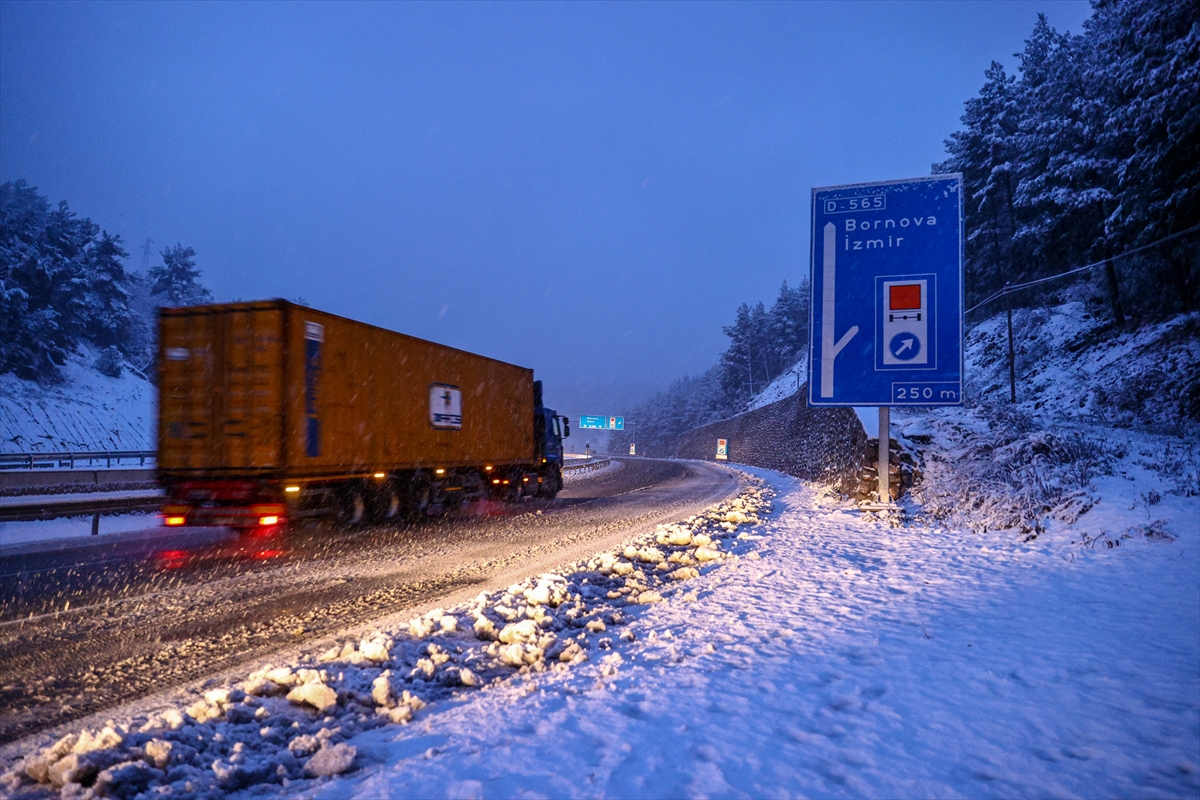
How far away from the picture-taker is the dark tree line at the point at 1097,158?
2041 centimetres

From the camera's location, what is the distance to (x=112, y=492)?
21.1 m

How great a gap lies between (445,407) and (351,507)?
11.0 feet

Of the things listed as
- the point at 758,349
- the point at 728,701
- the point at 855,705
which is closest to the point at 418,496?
the point at 728,701

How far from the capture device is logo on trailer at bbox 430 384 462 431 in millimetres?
15266

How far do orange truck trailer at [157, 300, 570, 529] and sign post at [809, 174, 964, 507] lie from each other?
332 inches

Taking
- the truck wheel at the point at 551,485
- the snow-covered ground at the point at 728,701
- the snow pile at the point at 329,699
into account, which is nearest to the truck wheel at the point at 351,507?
the snow pile at the point at 329,699

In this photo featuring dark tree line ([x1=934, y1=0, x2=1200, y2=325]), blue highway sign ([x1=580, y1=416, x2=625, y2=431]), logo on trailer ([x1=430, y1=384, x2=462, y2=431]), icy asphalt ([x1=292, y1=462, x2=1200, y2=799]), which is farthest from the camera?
blue highway sign ([x1=580, y1=416, x2=625, y2=431])

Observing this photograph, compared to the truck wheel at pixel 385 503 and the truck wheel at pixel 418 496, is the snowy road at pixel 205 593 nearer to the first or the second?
the truck wheel at pixel 385 503

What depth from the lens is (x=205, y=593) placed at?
25.2 feet

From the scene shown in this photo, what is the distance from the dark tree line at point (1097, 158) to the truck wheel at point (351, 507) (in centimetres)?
2458

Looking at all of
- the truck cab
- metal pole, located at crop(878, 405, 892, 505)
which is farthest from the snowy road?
the truck cab

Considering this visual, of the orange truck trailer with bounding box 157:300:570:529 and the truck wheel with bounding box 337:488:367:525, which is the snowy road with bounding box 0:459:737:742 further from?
the orange truck trailer with bounding box 157:300:570:529

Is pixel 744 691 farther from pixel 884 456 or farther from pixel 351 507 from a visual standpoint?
pixel 351 507

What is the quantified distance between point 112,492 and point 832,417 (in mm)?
25915
